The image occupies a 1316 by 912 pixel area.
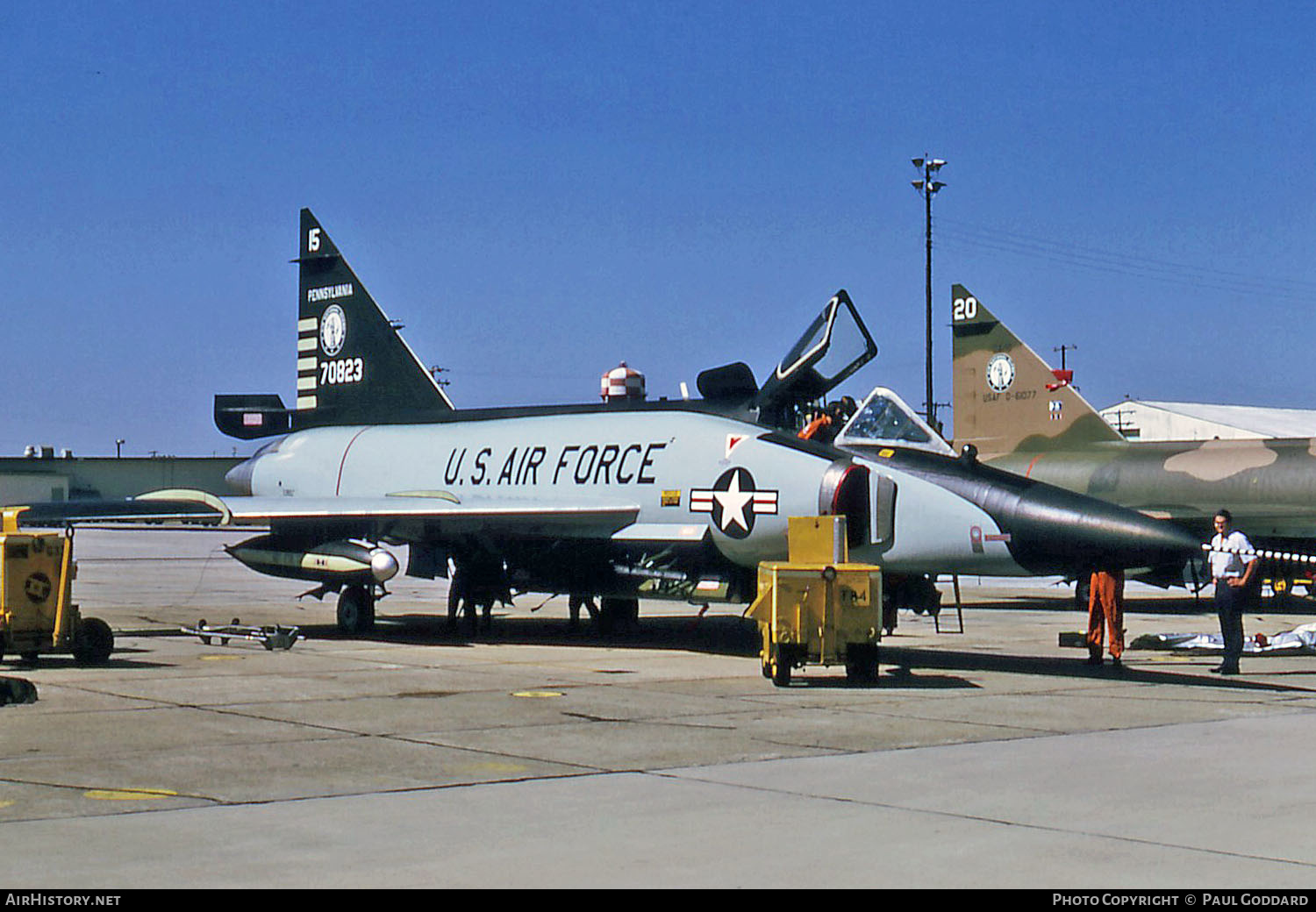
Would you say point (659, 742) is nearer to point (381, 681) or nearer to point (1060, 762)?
point (1060, 762)

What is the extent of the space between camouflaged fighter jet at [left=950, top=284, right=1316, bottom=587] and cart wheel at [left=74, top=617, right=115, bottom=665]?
48.9 feet

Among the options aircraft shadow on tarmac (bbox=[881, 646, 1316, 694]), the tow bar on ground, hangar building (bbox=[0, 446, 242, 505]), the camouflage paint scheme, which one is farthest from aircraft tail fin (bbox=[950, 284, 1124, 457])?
hangar building (bbox=[0, 446, 242, 505])

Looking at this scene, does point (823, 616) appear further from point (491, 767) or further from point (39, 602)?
point (39, 602)

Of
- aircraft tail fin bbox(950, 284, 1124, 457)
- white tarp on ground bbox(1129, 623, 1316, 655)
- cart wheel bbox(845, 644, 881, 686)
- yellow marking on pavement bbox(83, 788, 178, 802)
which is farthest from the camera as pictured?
aircraft tail fin bbox(950, 284, 1124, 457)

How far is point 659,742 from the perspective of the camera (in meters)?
9.31

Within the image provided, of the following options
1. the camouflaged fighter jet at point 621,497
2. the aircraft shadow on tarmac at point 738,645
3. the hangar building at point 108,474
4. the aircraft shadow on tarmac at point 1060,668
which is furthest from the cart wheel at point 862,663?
the hangar building at point 108,474

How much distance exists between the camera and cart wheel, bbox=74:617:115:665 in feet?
46.6

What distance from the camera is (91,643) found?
46.9ft

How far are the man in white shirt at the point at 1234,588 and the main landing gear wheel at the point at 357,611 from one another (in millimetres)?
9825

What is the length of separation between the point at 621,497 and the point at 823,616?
4.12 m

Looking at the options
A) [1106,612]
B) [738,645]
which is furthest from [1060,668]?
[738,645]

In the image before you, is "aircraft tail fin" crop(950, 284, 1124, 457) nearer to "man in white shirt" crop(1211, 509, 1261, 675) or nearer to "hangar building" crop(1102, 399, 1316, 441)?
"man in white shirt" crop(1211, 509, 1261, 675)

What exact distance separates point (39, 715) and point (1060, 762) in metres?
6.71
